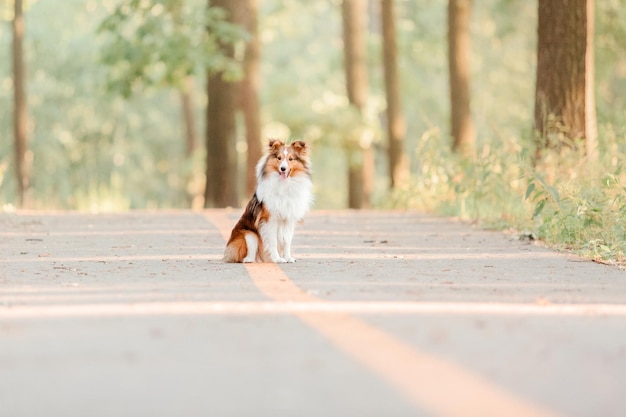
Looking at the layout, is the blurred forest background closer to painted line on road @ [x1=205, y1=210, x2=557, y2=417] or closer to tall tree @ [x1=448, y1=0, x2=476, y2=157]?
tall tree @ [x1=448, y1=0, x2=476, y2=157]

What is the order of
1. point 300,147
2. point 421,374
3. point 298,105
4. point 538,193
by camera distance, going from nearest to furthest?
point 421,374 < point 300,147 < point 538,193 < point 298,105

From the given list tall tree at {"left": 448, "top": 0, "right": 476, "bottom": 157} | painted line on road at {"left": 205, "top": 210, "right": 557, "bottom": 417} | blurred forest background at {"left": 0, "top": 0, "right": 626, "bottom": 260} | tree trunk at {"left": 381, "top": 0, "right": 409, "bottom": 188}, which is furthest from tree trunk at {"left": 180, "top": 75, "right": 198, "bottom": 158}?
painted line on road at {"left": 205, "top": 210, "right": 557, "bottom": 417}

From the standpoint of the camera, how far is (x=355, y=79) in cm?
4156

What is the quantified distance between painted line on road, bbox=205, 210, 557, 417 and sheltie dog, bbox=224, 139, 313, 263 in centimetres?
460

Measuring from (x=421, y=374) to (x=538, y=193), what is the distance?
420 inches

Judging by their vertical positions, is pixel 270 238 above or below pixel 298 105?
below

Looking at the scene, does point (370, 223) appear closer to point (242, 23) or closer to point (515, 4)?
point (242, 23)

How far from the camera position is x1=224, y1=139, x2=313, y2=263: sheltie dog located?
14.1 meters

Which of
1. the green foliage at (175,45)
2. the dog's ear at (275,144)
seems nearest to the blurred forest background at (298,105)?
the green foliage at (175,45)

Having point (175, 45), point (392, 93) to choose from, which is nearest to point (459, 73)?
point (392, 93)

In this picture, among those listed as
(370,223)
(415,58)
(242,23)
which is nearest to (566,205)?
(370,223)

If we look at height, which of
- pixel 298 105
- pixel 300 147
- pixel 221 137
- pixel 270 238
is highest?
pixel 298 105

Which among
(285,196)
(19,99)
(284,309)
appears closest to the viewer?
(284,309)

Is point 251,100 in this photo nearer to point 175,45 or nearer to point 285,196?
point 175,45
